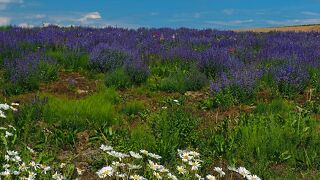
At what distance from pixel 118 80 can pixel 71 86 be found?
0.86 meters

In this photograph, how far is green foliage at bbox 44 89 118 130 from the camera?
6.50m

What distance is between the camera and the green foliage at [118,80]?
348 inches

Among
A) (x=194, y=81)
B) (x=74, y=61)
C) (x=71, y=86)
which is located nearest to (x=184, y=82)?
(x=194, y=81)

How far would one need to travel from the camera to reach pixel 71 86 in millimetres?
8812

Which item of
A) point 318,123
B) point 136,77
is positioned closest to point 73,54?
point 136,77

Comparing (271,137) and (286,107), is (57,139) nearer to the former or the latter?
(271,137)

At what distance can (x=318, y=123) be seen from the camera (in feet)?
22.3

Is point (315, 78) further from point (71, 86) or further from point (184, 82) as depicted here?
point (71, 86)

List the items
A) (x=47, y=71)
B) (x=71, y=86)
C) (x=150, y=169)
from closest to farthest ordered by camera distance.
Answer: (x=150, y=169) → (x=71, y=86) → (x=47, y=71)

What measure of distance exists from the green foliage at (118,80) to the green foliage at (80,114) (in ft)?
4.54

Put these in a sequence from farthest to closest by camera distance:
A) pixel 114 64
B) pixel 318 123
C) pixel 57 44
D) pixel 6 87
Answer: pixel 57 44 → pixel 114 64 → pixel 6 87 → pixel 318 123

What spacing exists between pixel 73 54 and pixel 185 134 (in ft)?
17.5

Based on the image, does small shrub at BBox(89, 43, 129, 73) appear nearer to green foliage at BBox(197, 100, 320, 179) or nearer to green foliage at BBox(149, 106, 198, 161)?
green foliage at BBox(149, 106, 198, 161)

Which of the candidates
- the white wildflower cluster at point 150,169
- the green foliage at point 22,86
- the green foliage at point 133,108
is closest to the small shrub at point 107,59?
the green foliage at point 22,86
